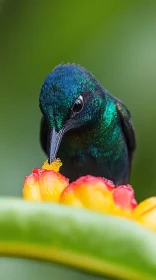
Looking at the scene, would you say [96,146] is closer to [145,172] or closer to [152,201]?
[145,172]

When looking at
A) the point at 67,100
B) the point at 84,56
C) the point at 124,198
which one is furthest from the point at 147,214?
Answer: the point at 84,56

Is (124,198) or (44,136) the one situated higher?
(44,136)

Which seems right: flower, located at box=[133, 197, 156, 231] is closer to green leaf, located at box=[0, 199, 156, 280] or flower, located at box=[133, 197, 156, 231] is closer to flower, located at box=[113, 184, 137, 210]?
flower, located at box=[113, 184, 137, 210]

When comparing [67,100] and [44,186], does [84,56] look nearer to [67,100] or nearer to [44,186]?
[67,100]

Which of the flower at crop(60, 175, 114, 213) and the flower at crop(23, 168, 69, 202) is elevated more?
the flower at crop(23, 168, 69, 202)

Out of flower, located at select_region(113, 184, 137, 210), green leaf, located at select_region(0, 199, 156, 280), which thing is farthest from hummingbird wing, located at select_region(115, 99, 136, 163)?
green leaf, located at select_region(0, 199, 156, 280)

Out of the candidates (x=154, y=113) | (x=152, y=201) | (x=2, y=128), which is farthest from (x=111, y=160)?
(x=152, y=201)

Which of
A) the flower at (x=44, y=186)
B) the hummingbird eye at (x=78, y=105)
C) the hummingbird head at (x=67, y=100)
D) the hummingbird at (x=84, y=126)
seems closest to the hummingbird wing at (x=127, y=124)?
the hummingbird at (x=84, y=126)
